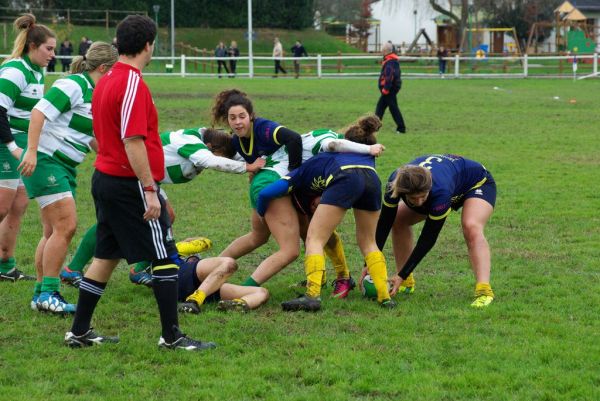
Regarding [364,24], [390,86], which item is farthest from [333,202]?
[364,24]

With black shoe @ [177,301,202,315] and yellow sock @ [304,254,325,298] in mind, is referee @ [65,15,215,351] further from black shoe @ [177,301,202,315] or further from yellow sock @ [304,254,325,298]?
yellow sock @ [304,254,325,298]

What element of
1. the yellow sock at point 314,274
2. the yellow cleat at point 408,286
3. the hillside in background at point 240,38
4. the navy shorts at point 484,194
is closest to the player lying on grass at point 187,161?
the yellow sock at point 314,274

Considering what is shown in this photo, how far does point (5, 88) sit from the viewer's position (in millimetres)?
6957

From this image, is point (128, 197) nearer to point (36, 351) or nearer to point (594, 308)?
point (36, 351)

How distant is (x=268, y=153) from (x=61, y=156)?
152 centimetres

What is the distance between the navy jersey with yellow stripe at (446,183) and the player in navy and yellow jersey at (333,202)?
0.20 metres

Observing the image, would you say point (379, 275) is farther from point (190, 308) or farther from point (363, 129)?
point (190, 308)

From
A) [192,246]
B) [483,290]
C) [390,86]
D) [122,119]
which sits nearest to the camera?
[122,119]

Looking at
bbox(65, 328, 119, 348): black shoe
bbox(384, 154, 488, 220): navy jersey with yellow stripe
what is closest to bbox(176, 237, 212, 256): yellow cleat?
bbox(384, 154, 488, 220): navy jersey with yellow stripe

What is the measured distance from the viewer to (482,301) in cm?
686

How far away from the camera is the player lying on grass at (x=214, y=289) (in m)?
6.71

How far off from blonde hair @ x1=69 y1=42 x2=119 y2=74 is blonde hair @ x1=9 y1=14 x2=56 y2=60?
1.25 feet

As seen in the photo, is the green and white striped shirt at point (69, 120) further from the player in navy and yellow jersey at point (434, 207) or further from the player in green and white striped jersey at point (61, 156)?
the player in navy and yellow jersey at point (434, 207)

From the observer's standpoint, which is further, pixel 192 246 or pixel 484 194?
pixel 192 246
